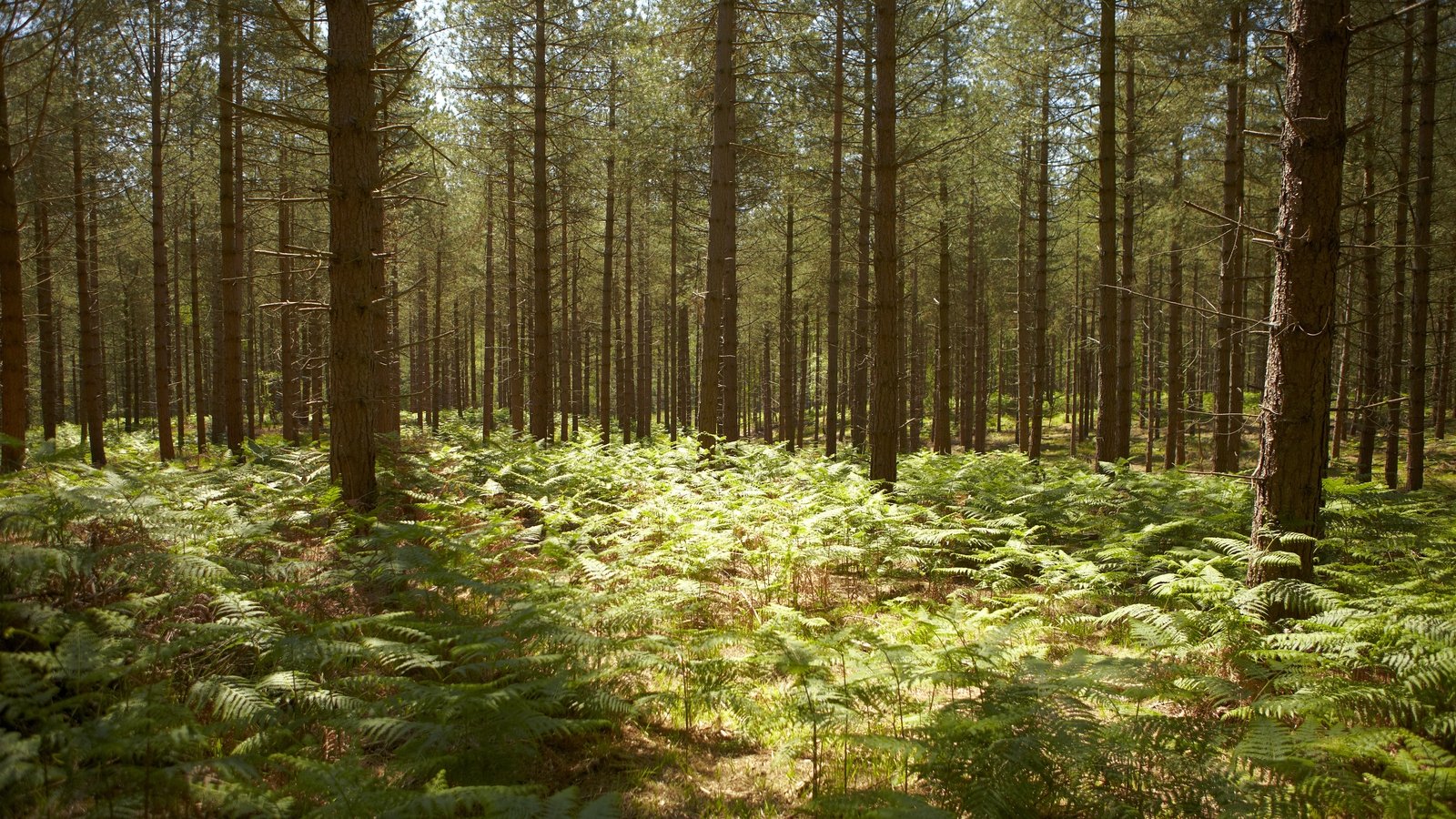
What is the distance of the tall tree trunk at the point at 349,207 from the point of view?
254 inches

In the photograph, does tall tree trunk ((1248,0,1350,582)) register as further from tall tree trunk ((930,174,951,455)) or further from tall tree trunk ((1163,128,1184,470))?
tall tree trunk ((930,174,951,455))

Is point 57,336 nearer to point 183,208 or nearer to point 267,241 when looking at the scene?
point 183,208

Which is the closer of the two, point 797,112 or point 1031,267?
point 797,112

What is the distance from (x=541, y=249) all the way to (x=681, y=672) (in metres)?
10.3

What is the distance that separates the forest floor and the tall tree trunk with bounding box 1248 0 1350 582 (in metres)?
0.52

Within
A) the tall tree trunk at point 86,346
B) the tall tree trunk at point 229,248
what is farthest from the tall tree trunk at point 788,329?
the tall tree trunk at point 86,346

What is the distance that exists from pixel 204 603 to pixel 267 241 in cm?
2035

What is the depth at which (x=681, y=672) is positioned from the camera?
4457 mm

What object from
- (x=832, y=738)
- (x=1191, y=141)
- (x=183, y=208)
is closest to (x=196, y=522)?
(x=832, y=738)

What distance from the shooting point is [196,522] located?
5406 mm

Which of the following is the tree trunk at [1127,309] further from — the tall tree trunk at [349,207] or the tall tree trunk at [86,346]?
the tall tree trunk at [86,346]

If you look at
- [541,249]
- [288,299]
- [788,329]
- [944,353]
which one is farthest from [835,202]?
[288,299]

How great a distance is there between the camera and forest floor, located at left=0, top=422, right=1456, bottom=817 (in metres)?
2.97

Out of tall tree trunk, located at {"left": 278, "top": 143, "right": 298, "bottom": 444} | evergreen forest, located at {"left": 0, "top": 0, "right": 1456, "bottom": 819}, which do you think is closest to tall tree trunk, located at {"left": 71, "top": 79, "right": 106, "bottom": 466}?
evergreen forest, located at {"left": 0, "top": 0, "right": 1456, "bottom": 819}
